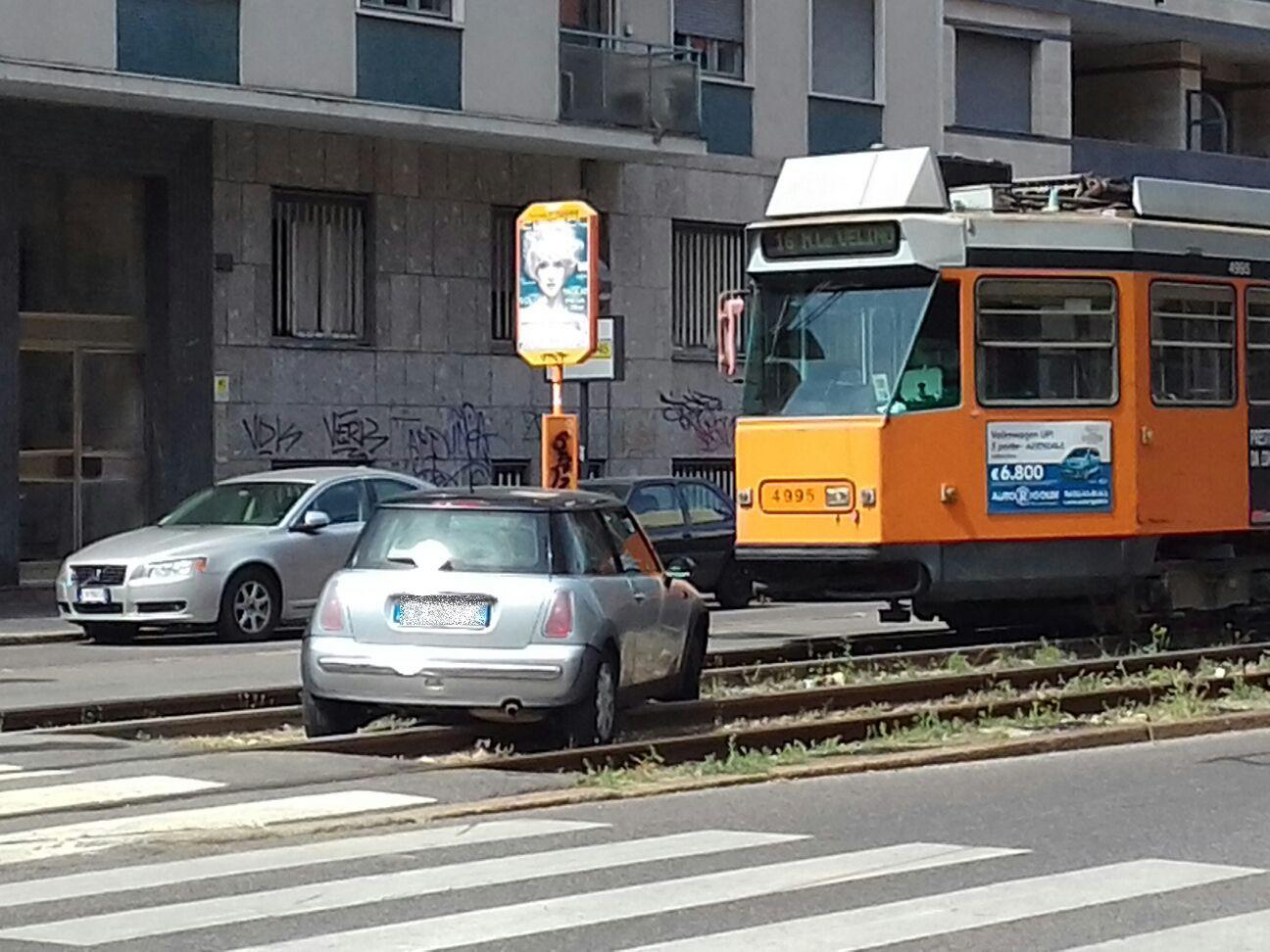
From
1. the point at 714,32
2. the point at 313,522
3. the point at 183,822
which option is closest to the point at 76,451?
the point at 313,522

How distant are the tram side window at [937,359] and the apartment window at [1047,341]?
8.0 inches

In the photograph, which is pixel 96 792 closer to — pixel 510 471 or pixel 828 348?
pixel 828 348

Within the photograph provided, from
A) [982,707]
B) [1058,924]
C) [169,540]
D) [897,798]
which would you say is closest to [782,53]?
[169,540]

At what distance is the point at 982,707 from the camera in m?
15.5

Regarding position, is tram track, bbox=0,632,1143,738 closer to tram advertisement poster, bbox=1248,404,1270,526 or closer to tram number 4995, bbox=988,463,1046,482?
tram number 4995, bbox=988,463,1046,482

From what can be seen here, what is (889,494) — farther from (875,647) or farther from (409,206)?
(409,206)

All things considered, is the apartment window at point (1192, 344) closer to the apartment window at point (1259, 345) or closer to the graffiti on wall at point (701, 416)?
the apartment window at point (1259, 345)

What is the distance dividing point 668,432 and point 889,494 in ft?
51.9

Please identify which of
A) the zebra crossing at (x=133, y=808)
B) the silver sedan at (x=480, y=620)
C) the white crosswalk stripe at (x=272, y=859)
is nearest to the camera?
the white crosswalk stripe at (x=272, y=859)

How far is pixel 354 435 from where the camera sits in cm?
3072

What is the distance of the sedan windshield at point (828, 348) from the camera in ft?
61.9

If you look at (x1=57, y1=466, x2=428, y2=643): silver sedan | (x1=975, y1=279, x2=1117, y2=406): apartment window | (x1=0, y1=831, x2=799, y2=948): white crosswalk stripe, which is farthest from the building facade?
(x1=0, y1=831, x2=799, y2=948): white crosswalk stripe

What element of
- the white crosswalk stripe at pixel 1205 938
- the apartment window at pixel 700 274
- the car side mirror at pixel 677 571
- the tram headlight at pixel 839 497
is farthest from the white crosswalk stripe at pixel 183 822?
the apartment window at pixel 700 274

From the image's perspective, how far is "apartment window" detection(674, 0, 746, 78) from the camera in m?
34.1
